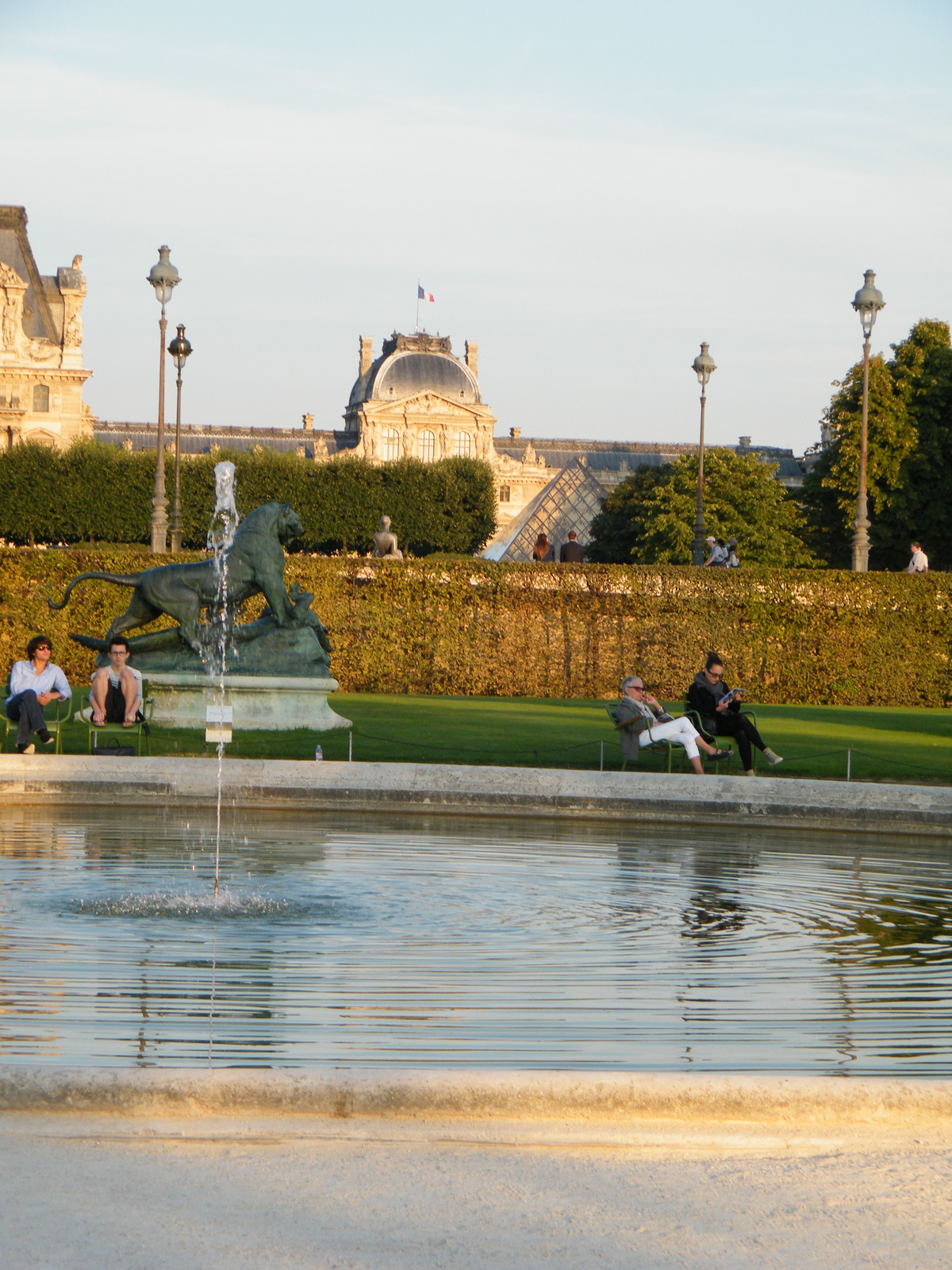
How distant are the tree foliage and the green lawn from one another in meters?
25.3

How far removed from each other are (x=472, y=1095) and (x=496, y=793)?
6.70m

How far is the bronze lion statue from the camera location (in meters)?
13.5

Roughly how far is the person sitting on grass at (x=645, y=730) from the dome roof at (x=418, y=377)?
102 meters

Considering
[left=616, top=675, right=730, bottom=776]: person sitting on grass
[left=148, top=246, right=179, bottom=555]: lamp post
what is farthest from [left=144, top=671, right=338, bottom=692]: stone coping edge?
[left=148, top=246, right=179, bottom=555]: lamp post

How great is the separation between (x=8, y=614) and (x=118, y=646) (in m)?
8.06

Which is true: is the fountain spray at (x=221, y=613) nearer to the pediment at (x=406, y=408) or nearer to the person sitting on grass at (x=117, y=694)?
the person sitting on grass at (x=117, y=694)

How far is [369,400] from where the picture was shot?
112 meters

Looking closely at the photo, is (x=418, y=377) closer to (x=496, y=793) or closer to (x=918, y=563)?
(x=918, y=563)

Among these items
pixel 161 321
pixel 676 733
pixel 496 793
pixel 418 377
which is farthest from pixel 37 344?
pixel 496 793

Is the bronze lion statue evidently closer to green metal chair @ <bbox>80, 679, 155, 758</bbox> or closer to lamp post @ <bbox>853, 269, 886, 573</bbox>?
green metal chair @ <bbox>80, 679, 155, 758</bbox>

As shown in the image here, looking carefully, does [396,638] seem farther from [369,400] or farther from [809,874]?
[369,400]

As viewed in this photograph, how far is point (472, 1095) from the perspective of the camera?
135 inches

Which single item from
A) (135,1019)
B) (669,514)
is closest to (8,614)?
(135,1019)

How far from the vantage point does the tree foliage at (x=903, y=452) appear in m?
42.0
